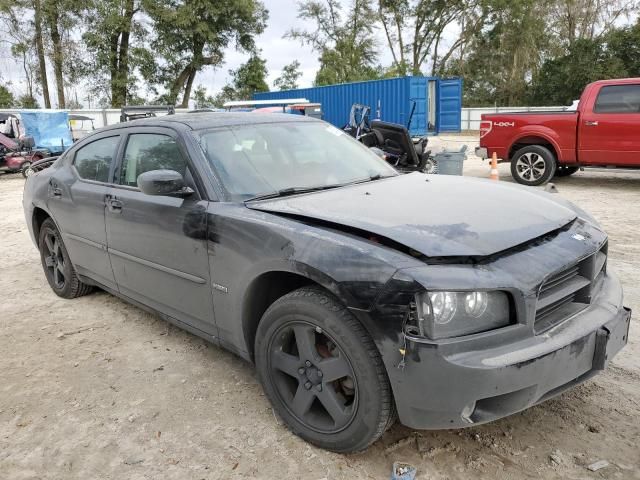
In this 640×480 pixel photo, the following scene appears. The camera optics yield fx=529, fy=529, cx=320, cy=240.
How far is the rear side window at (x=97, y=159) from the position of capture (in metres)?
3.99

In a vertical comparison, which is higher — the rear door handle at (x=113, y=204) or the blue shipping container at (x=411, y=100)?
the blue shipping container at (x=411, y=100)

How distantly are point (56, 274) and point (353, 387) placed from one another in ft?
12.2

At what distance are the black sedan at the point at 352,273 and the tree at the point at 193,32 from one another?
1161 inches

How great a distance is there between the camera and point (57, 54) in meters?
29.0

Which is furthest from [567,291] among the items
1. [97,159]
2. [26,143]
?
[26,143]

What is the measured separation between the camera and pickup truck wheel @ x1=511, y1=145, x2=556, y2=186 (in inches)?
398

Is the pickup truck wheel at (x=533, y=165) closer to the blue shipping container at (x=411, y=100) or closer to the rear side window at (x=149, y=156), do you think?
the rear side window at (x=149, y=156)

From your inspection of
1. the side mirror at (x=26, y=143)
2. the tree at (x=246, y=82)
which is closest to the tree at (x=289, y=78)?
the tree at (x=246, y=82)

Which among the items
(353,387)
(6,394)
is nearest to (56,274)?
(6,394)

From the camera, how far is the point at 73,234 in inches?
171

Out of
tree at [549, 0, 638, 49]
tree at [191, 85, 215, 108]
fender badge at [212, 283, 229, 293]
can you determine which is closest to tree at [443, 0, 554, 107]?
tree at [549, 0, 638, 49]

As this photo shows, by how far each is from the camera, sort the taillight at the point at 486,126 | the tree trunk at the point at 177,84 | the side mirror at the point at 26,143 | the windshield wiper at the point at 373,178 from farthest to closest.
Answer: the tree trunk at the point at 177,84, the side mirror at the point at 26,143, the taillight at the point at 486,126, the windshield wiper at the point at 373,178

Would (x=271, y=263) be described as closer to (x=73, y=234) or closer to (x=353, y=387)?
(x=353, y=387)

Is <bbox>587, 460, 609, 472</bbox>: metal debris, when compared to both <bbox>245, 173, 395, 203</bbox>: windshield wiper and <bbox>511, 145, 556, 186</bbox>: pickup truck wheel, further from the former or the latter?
<bbox>511, 145, 556, 186</bbox>: pickup truck wheel
